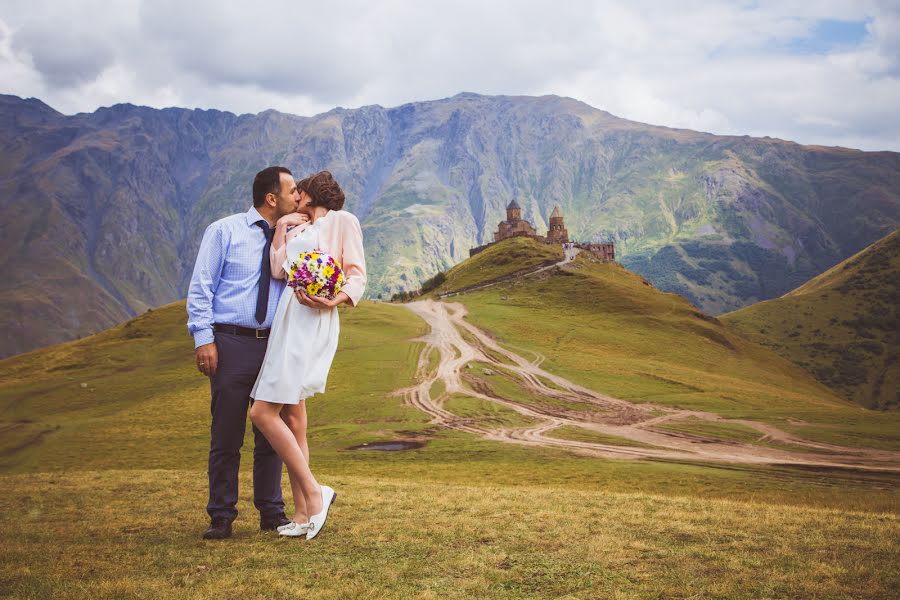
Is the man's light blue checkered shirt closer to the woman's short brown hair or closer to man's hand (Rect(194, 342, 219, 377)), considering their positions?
man's hand (Rect(194, 342, 219, 377))

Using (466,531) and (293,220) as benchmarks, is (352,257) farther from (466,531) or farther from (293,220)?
(466,531)

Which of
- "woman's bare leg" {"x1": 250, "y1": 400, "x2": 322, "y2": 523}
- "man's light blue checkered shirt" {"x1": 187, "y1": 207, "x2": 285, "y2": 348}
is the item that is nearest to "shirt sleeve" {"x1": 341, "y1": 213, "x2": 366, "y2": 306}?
"man's light blue checkered shirt" {"x1": 187, "y1": 207, "x2": 285, "y2": 348}

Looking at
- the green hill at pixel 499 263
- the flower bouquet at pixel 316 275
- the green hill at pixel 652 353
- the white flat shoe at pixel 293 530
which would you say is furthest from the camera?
the green hill at pixel 499 263

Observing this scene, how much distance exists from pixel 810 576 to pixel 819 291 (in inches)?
7906

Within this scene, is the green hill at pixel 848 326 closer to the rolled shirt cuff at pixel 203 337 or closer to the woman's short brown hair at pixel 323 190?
the woman's short brown hair at pixel 323 190

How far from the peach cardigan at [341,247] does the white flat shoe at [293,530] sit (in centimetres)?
348

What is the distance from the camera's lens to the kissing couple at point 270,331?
9.70 metres

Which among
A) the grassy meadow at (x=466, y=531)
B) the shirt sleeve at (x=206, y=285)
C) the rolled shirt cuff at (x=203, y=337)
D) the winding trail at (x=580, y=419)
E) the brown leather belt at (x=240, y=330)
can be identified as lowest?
the winding trail at (x=580, y=419)

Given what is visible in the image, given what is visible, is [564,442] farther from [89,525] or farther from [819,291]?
[819,291]

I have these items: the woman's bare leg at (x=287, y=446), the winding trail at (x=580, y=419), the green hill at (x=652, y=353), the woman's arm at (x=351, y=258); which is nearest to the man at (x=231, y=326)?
the woman's bare leg at (x=287, y=446)

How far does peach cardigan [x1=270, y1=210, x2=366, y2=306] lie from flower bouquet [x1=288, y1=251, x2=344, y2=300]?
36 cm

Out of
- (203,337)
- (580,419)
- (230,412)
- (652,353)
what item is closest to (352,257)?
(203,337)

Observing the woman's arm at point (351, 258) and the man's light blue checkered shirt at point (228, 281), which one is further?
the woman's arm at point (351, 258)

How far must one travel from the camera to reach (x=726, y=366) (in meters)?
87.8
